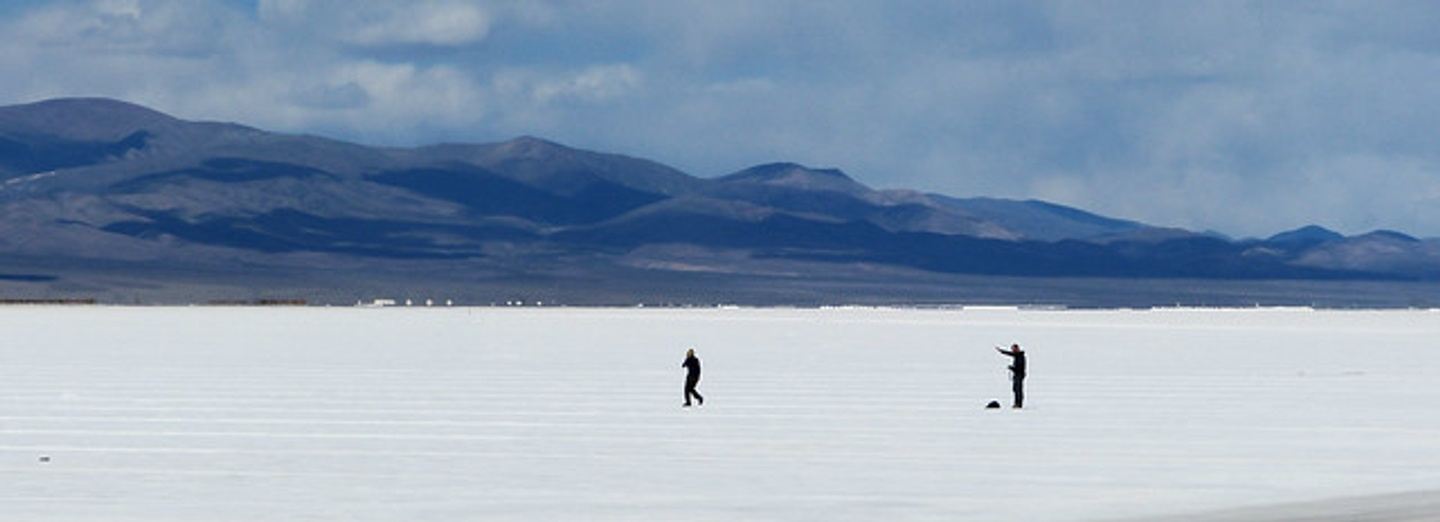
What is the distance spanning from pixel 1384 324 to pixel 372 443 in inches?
3045

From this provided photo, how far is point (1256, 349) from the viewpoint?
65.0 m

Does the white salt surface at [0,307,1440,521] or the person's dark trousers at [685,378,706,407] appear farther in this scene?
the person's dark trousers at [685,378,706,407]

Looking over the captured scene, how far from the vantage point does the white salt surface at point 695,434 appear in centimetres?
2270

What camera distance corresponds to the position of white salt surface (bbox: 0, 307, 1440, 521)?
22703 mm

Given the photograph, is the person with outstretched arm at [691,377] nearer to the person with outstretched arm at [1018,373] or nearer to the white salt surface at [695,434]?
the white salt surface at [695,434]

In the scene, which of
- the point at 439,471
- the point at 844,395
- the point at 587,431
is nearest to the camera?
the point at 439,471

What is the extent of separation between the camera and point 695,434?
3091 centimetres

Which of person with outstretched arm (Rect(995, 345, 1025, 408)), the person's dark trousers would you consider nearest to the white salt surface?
the person's dark trousers

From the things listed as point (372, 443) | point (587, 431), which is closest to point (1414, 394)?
point (587, 431)

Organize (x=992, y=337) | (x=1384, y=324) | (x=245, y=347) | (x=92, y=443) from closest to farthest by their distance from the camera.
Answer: (x=92, y=443)
(x=245, y=347)
(x=992, y=337)
(x=1384, y=324)

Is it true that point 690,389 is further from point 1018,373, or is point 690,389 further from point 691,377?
point 1018,373

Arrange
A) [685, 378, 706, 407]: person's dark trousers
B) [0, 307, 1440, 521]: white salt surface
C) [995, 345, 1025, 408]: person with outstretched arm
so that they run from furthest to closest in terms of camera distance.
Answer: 1. [685, 378, 706, 407]: person's dark trousers
2. [995, 345, 1025, 408]: person with outstretched arm
3. [0, 307, 1440, 521]: white salt surface

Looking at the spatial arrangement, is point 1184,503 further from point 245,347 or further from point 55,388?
point 245,347

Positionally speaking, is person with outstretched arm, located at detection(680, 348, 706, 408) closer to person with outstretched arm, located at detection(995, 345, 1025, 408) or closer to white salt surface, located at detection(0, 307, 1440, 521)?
white salt surface, located at detection(0, 307, 1440, 521)
